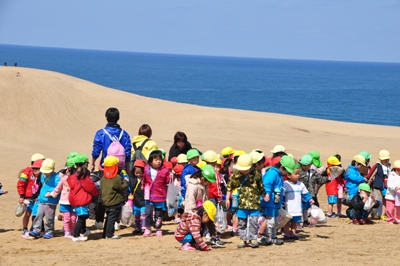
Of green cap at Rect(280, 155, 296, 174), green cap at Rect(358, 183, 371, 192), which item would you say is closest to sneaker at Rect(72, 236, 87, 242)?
green cap at Rect(280, 155, 296, 174)

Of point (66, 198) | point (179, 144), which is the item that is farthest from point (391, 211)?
point (66, 198)

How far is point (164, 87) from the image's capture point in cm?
9338

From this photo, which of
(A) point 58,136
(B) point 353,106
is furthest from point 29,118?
(B) point 353,106

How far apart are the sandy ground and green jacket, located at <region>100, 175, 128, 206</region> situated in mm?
606

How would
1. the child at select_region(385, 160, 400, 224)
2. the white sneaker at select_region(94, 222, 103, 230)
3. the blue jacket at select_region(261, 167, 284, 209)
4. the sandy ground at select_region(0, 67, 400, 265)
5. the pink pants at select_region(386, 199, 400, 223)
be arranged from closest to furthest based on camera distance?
1. the sandy ground at select_region(0, 67, 400, 265)
2. the blue jacket at select_region(261, 167, 284, 209)
3. the white sneaker at select_region(94, 222, 103, 230)
4. the child at select_region(385, 160, 400, 224)
5. the pink pants at select_region(386, 199, 400, 223)

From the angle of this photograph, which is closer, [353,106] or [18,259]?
[18,259]

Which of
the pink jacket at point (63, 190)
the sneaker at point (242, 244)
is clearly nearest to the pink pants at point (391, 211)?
the sneaker at point (242, 244)

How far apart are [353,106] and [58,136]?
51239 mm

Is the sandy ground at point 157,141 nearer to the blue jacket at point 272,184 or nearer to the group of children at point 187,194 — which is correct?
the group of children at point 187,194

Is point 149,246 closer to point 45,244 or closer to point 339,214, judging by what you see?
point 45,244

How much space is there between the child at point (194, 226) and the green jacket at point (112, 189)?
127 cm

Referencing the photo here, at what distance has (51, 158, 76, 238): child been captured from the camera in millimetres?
10328

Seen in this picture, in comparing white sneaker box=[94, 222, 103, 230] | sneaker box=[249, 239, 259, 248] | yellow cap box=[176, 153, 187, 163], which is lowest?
sneaker box=[249, 239, 259, 248]

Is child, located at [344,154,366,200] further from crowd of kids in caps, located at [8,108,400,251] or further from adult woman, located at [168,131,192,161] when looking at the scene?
adult woman, located at [168,131,192,161]
